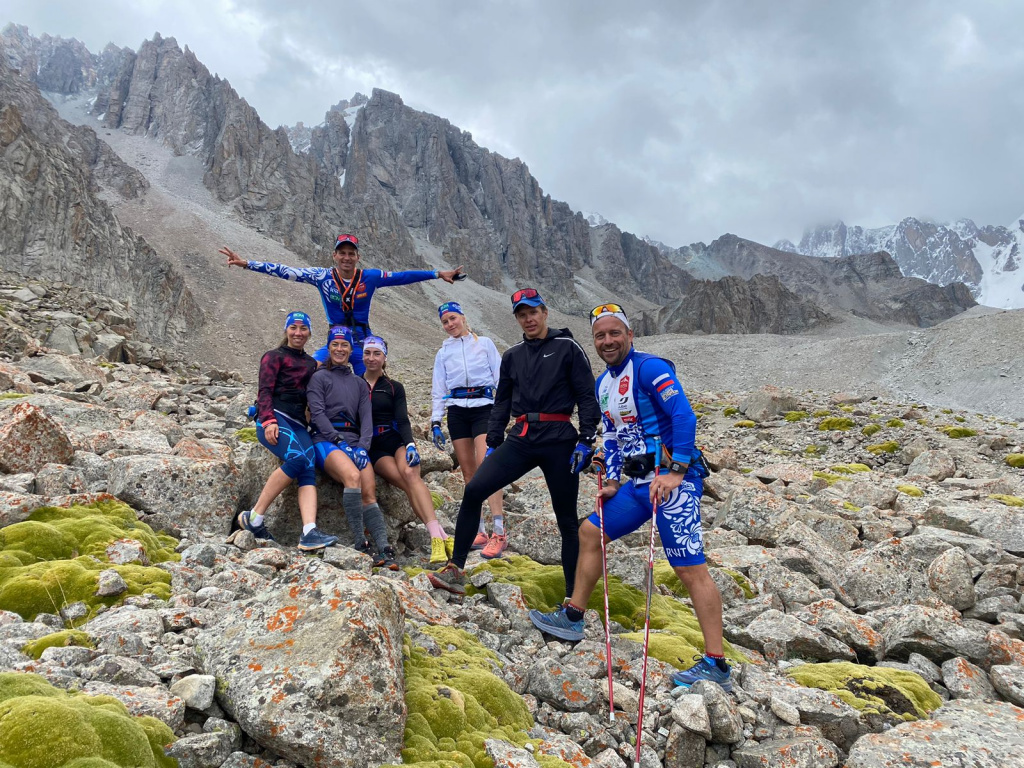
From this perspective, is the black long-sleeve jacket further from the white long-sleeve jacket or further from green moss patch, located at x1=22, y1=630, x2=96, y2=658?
green moss patch, located at x1=22, y1=630, x2=96, y2=658

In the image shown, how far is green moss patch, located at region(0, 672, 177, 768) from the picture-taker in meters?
2.43

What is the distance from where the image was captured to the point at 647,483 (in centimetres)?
559

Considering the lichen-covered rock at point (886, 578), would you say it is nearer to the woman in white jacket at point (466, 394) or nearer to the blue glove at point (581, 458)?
the blue glove at point (581, 458)

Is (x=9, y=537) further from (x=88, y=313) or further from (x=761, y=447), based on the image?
(x=88, y=313)

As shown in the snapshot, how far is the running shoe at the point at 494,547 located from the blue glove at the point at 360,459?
204cm

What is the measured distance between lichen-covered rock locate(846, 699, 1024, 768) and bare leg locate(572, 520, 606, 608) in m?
2.42

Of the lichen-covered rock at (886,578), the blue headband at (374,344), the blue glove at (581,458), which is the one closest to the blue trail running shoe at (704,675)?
the blue glove at (581,458)

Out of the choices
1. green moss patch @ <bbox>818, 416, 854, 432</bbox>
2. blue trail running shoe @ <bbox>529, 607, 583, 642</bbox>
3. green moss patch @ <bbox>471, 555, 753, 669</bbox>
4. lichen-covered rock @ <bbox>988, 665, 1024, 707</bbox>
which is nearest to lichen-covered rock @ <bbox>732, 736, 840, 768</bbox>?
green moss patch @ <bbox>471, 555, 753, 669</bbox>

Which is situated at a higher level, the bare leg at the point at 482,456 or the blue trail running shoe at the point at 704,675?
the bare leg at the point at 482,456

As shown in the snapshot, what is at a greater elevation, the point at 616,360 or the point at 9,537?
the point at 616,360

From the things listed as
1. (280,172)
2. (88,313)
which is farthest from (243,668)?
(280,172)

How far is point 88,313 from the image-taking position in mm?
28875

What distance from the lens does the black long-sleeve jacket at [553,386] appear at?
6.46m

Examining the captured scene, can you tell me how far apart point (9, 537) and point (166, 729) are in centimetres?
343
